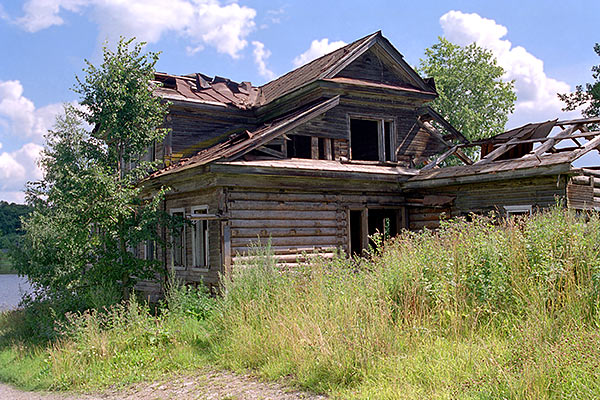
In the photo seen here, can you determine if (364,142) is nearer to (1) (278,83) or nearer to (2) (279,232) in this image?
(1) (278,83)

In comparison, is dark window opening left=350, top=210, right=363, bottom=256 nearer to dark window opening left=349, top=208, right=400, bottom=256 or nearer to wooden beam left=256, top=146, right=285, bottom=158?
dark window opening left=349, top=208, right=400, bottom=256

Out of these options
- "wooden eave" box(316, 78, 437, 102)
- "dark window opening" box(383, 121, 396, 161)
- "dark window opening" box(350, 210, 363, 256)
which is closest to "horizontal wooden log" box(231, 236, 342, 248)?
"dark window opening" box(383, 121, 396, 161)

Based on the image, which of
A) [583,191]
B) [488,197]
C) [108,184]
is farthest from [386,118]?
[108,184]

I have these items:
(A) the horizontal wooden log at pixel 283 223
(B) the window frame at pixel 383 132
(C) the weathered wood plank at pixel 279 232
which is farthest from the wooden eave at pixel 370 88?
(C) the weathered wood plank at pixel 279 232

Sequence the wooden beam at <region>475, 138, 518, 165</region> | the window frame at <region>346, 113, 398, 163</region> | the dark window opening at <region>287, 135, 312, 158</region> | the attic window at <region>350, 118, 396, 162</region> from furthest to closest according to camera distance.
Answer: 1. the attic window at <region>350, 118, 396, 162</region>
2. the dark window opening at <region>287, 135, 312, 158</region>
3. the window frame at <region>346, 113, 398, 163</region>
4. the wooden beam at <region>475, 138, 518, 165</region>

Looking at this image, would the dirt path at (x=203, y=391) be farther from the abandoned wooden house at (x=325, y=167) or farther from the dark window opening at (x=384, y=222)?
the dark window opening at (x=384, y=222)

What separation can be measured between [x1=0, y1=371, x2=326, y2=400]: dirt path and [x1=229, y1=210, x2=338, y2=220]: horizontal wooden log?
5.09m

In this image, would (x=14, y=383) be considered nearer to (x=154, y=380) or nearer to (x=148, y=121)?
(x=154, y=380)

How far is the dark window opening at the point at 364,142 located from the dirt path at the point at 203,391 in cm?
1269

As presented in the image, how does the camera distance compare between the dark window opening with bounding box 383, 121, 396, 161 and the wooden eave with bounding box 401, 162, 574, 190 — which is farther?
the dark window opening with bounding box 383, 121, 396, 161

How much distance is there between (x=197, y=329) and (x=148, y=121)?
546 centimetres

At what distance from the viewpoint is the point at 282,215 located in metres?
13.4

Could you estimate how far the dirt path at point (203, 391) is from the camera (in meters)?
A: 6.72

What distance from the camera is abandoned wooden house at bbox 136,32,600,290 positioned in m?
12.5
